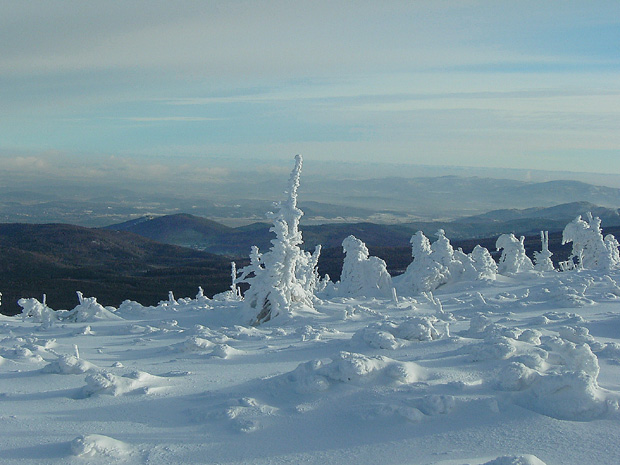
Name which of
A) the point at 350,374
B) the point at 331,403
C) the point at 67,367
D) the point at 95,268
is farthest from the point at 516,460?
the point at 95,268

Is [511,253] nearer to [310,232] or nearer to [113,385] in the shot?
[113,385]

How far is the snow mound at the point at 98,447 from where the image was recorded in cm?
682

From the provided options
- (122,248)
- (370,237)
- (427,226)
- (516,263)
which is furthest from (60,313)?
(427,226)

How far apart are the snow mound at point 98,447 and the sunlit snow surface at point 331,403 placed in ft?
0.05

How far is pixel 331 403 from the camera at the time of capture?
27.5 ft

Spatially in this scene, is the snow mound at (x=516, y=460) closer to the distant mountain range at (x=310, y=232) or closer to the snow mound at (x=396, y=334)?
the snow mound at (x=396, y=334)

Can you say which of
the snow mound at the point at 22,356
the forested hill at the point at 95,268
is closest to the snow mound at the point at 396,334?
the snow mound at the point at 22,356

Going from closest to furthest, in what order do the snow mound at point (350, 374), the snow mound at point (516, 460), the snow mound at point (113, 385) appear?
the snow mound at point (516, 460)
the snow mound at point (350, 374)
the snow mound at point (113, 385)

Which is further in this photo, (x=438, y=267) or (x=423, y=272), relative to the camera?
(x=438, y=267)

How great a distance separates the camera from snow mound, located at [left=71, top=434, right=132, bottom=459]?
682 cm

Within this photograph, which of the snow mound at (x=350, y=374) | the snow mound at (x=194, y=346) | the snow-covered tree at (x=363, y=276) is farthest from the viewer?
the snow-covered tree at (x=363, y=276)

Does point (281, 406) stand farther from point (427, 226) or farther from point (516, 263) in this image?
point (427, 226)

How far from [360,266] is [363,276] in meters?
0.60

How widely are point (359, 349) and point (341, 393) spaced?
3469mm
